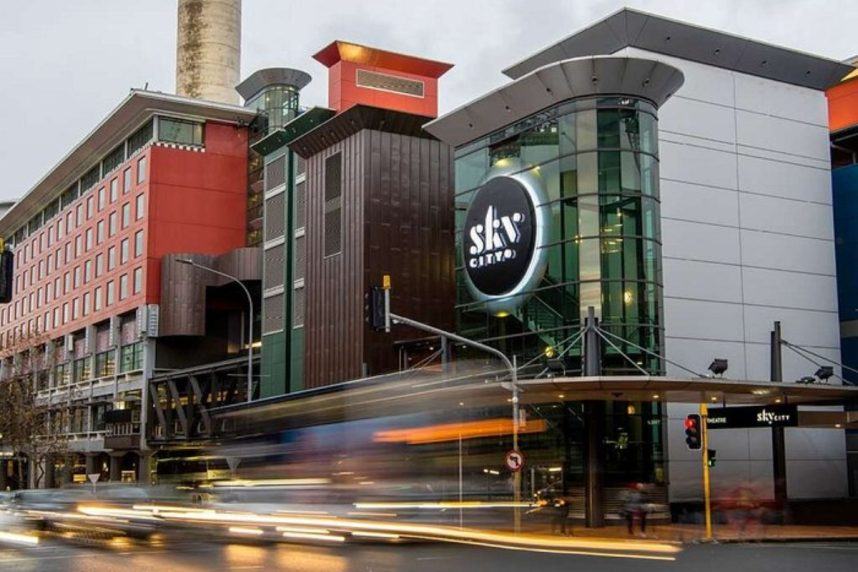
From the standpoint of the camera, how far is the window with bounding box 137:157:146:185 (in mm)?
80312

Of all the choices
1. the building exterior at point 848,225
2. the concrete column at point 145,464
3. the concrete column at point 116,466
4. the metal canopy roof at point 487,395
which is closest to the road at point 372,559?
the metal canopy roof at point 487,395

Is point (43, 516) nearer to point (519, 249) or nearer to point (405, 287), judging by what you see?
point (519, 249)

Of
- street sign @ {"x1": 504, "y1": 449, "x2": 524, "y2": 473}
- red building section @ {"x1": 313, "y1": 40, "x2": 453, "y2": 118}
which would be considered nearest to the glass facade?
street sign @ {"x1": 504, "y1": 449, "x2": 524, "y2": 473}

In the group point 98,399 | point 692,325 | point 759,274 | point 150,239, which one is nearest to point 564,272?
point 692,325

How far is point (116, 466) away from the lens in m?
86.8

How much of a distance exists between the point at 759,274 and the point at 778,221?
2.86 metres

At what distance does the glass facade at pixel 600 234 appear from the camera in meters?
41.3

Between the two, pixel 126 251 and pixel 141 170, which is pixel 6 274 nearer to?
pixel 141 170

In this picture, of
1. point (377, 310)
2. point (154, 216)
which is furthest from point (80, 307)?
point (377, 310)

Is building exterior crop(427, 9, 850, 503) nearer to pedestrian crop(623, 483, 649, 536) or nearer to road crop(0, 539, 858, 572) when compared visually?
pedestrian crop(623, 483, 649, 536)

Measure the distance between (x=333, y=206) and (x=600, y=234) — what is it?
1863 cm

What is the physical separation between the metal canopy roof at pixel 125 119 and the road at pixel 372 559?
54.6 meters

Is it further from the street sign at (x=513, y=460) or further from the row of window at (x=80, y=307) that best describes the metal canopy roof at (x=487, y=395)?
the row of window at (x=80, y=307)

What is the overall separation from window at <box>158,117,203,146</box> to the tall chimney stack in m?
32.1
